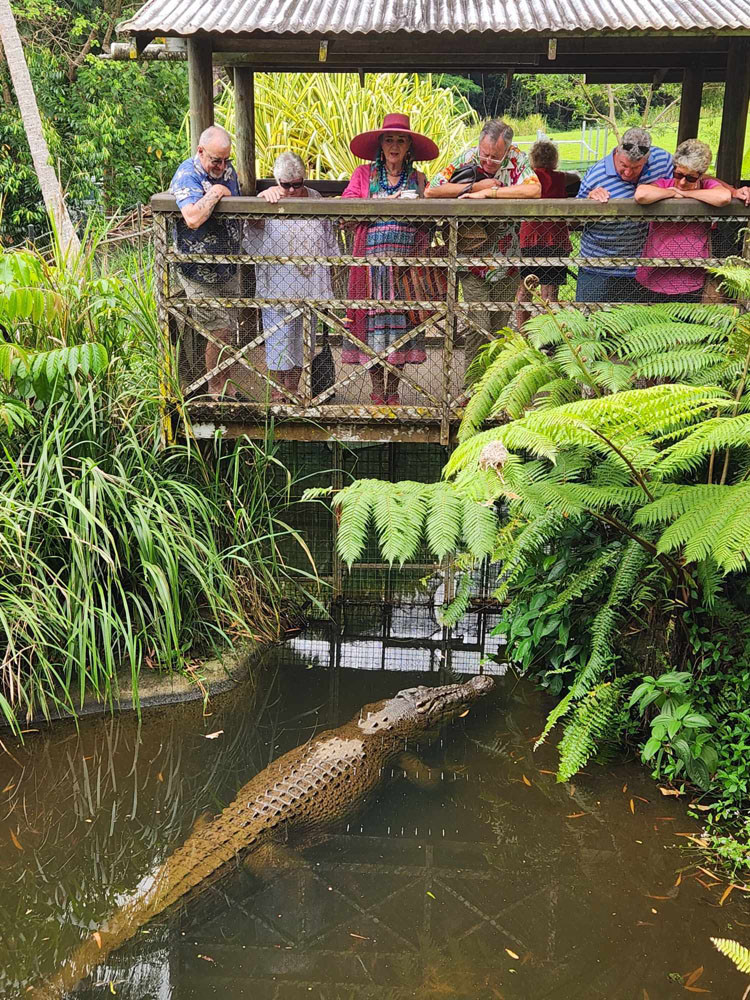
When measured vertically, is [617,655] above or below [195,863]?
above

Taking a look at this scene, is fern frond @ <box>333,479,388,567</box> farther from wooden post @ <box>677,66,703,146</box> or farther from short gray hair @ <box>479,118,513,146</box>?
wooden post @ <box>677,66,703,146</box>

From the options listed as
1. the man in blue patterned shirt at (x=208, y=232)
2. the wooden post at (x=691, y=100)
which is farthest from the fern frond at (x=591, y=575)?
the wooden post at (x=691, y=100)

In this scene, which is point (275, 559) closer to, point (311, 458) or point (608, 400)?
point (311, 458)

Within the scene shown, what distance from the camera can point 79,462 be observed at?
5.18 meters

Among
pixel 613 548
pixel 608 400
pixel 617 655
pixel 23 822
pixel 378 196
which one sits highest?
pixel 378 196

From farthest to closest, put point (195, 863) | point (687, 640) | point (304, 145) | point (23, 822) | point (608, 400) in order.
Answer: point (304, 145), point (687, 640), point (23, 822), point (195, 863), point (608, 400)

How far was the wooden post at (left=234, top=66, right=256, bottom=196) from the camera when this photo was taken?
612 centimetres

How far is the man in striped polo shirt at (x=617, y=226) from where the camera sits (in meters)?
5.12

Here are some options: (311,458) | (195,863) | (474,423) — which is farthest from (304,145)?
(195,863)

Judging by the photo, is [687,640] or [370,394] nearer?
[687,640]

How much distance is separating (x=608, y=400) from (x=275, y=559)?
304 cm

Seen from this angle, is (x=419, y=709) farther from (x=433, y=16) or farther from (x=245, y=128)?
(x=245, y=128)

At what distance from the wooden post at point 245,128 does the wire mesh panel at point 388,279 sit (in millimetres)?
1077

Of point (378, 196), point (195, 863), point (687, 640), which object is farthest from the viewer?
point (378, 196)
